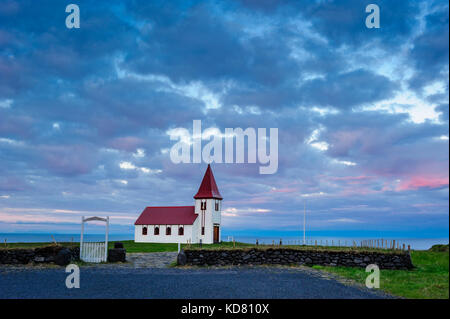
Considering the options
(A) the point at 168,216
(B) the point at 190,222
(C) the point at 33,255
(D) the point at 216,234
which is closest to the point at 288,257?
(C) the point at 33,255

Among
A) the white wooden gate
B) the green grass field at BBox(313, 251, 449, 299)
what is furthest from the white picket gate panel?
the green grass field at BBox(313, 251, 449, 299)

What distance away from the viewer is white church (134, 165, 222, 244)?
53375mm

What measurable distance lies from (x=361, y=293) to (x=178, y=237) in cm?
4185

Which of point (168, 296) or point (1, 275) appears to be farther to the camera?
point (1, 275)

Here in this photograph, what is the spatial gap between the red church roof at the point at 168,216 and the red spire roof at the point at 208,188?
3.17 meters

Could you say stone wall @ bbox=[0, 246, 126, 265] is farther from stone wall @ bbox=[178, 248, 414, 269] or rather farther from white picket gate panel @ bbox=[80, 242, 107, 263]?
stone wall @ bbox=[178, 248, 414, 269]

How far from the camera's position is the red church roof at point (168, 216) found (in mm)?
54237

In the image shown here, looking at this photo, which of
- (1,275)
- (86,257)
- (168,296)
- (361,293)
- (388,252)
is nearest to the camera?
(168,296)

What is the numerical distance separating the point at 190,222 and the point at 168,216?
4.48m

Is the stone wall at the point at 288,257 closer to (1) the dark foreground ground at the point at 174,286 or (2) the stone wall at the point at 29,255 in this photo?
(1) the dark foreground ground at the point at 174,286

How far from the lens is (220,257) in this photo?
951 inches

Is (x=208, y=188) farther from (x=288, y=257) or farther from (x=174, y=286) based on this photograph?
(x=174, y=286)
